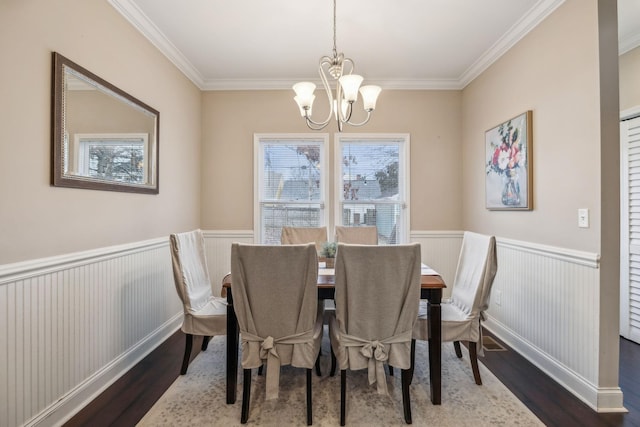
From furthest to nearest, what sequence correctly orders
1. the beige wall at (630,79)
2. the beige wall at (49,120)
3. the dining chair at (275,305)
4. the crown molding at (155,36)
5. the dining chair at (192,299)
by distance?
the beige wall at (630,79) → the crown molding at (155,36) → the dining chair at (192,299) → the dining chair at (275,305) → the beige wall at (49,120)

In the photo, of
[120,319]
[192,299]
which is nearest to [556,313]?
[192,299]

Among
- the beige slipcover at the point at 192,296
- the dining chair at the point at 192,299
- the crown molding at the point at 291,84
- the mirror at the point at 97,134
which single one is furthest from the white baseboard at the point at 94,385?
the crown molding at the point at 291,84

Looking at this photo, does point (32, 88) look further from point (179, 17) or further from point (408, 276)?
point (408, 276)

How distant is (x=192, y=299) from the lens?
2.04m

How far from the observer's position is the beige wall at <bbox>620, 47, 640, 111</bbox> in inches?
98.0

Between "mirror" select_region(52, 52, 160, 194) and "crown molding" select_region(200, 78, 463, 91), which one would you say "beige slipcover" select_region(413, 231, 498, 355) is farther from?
"mirror" select_region(52, 52, 160, 194)

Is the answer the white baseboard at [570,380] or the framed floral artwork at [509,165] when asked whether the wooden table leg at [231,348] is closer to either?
the white baseboard at [570,380]

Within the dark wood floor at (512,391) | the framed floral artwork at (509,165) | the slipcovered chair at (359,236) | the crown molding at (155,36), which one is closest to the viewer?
the dark wood floor at (512,391)

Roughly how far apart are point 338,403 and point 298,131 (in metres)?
2.68

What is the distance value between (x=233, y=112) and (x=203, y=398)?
111 inches

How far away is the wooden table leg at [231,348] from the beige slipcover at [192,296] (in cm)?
20

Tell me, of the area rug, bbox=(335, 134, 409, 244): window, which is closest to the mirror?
the area rug

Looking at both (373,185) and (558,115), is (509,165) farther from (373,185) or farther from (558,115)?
(373,185)

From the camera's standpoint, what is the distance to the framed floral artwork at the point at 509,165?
2.35 metres
